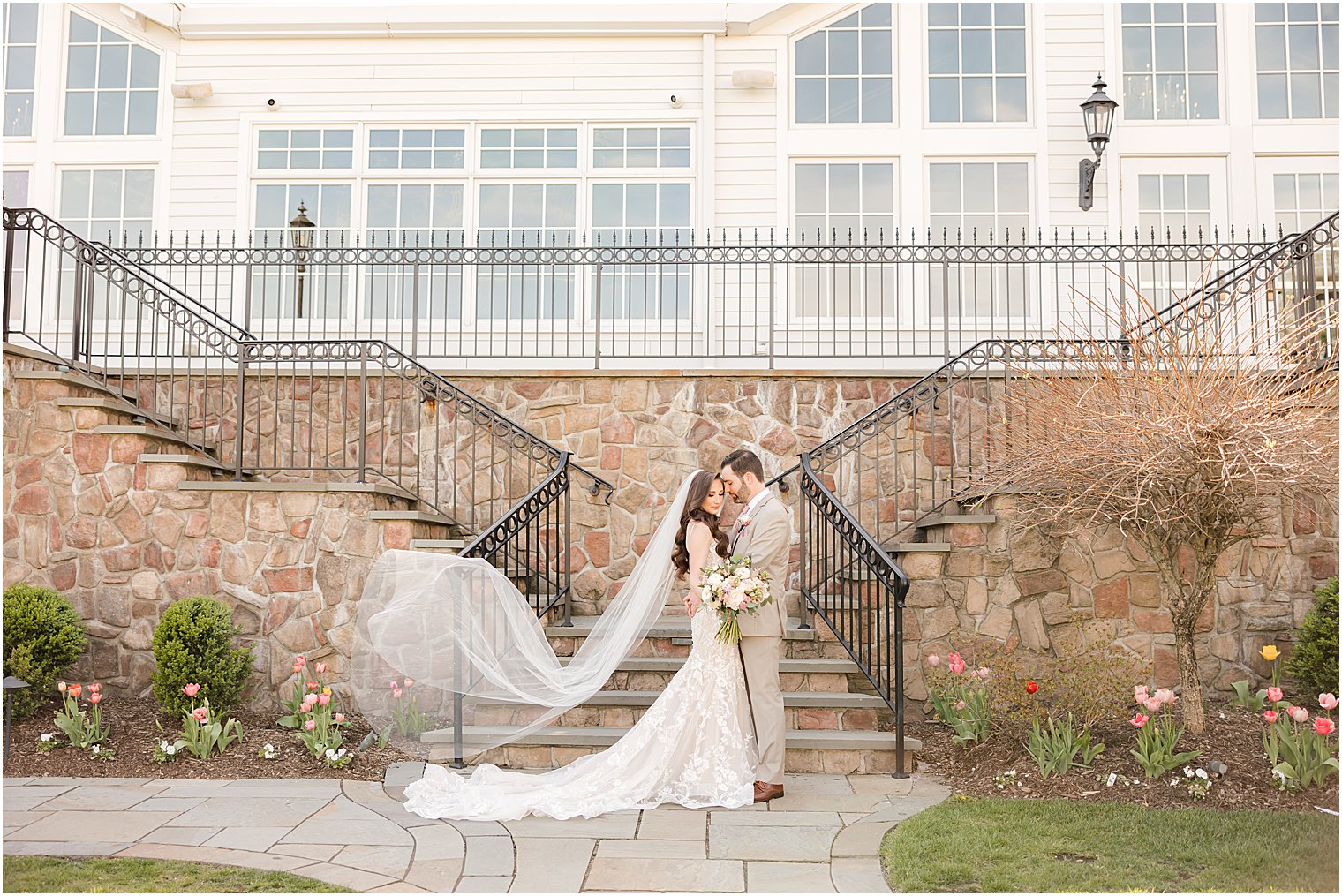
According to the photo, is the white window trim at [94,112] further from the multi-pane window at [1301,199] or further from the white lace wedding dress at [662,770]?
the multi-pane window at [1301,199]

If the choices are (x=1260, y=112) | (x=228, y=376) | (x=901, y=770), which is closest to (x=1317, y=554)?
(x=901, y=770)

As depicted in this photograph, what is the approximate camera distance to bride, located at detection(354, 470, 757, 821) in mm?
5441

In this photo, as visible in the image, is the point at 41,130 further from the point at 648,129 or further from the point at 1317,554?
the point at 1317,554

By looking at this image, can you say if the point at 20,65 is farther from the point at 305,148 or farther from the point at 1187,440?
the point at 1187,440

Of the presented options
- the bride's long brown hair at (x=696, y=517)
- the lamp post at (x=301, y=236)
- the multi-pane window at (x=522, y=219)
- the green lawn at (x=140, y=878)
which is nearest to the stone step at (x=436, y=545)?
the bride's long brown hair at (x=696, y=517)

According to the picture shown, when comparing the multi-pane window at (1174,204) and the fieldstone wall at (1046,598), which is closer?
the fieldstone wall at (1046,598)

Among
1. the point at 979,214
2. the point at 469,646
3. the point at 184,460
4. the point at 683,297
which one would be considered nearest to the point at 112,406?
the point at 184,460

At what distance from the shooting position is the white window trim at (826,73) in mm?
11531

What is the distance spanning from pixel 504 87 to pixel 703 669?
828 cm

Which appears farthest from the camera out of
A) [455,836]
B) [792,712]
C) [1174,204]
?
[1174,204]

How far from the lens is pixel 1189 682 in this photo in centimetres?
642

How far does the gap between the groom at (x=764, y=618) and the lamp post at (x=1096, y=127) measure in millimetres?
7005

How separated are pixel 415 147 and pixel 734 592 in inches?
323

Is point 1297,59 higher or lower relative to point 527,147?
higher
